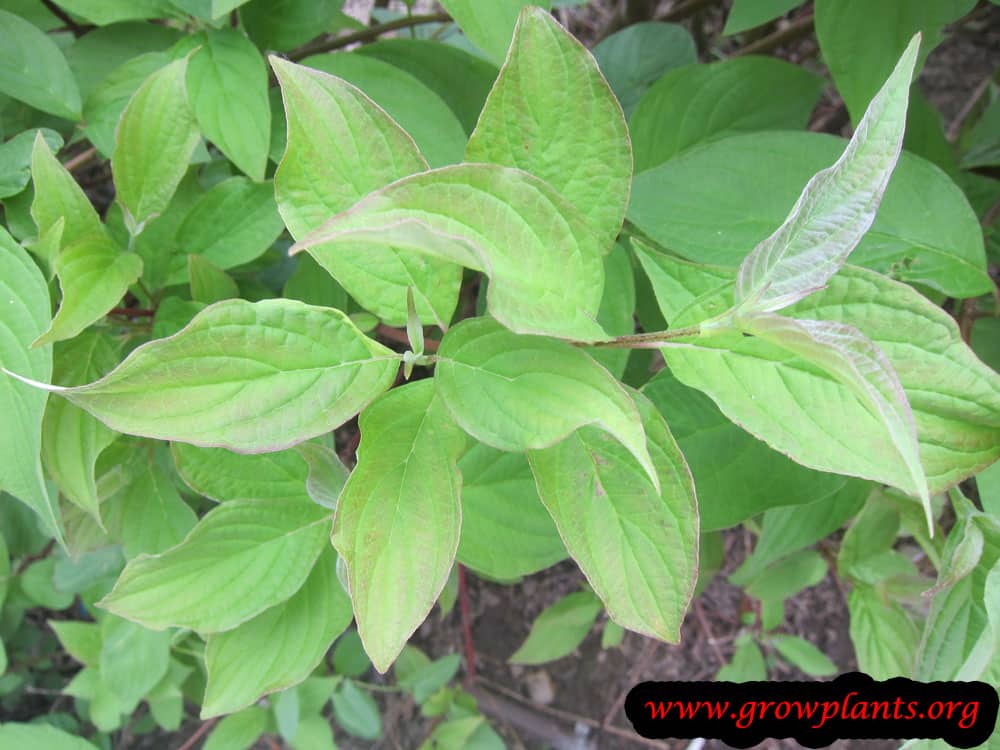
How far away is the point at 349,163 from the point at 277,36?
0.46 meters

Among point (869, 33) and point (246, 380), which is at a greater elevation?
point (869, 33)

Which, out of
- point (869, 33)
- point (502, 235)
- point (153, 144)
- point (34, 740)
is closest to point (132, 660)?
point (34, 740)

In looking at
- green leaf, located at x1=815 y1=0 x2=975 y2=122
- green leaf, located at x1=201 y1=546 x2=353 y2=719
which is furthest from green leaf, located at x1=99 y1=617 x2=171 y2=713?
green leaf, located at x1=815 y1=0 x2=975 y2=122

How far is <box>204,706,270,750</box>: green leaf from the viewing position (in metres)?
1.19

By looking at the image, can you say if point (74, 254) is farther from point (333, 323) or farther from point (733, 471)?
point (733, 471)

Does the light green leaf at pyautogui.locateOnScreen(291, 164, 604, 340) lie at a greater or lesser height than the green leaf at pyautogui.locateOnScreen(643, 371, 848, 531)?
greater

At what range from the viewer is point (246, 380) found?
452 millimetres

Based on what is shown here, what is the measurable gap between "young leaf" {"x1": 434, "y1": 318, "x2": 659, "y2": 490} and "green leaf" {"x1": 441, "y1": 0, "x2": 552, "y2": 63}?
0.29 meters

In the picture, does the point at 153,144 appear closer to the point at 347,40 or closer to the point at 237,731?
the point at 347,40

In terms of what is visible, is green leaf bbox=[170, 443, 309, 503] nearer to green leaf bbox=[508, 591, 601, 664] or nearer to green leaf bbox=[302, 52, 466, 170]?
green leaf bbox=[302, 52, 466, 170]

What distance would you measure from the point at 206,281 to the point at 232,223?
0.08 metres

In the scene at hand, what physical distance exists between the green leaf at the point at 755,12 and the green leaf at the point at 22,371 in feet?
2.44

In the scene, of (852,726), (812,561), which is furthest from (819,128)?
(852,726)

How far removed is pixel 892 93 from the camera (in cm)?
40
